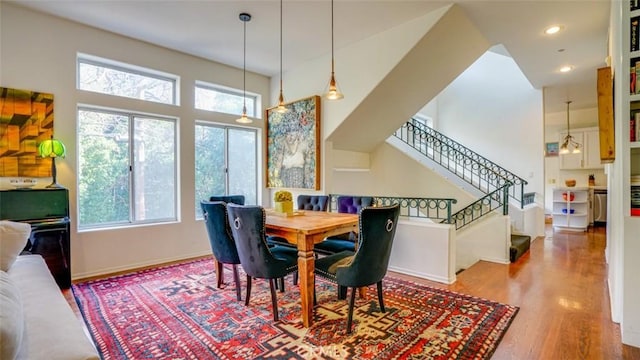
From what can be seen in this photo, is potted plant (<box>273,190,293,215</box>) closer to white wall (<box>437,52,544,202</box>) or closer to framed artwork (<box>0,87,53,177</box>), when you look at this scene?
framed artwork (<box>0,87,53,177</box>)

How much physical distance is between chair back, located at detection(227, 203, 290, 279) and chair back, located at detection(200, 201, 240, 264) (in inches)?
12.8

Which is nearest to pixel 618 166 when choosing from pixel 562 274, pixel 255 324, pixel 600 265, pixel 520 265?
pixel 562 274

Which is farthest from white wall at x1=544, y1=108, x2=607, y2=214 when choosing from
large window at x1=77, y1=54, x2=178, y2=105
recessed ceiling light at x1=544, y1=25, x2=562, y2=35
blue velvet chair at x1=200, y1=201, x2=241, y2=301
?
large window at x1=77, y1=54, x2=178, y2=105

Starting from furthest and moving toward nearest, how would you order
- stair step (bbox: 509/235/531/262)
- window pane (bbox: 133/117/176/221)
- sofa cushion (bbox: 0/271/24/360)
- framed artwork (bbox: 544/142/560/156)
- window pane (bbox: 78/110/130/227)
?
1. framed artwork (bbox: 544/142/560/156)
2. stair step (bbox: 509/235/531/262)
3. window pane (bbox: 133/117/176/221)
4. window pane (bbox: 78/110/130/227)
5. sofa cushion (bbox: 0/271/24/360)

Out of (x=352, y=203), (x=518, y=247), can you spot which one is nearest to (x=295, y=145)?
(x=352, y=203)

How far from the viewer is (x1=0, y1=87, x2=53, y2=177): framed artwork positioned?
10.6 feet

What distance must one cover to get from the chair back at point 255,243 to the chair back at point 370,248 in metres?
0.54

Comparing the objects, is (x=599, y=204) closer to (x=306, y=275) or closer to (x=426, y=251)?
(x=426, y=251)

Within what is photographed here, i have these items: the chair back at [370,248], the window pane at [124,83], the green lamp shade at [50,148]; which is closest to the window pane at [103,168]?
the window pane at [124,83]

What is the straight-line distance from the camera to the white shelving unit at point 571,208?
6957 millimetres

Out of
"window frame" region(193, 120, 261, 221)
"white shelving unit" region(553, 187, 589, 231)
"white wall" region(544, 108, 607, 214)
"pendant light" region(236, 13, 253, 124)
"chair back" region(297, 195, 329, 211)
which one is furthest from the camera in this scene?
"white wall" region(544, 108, 607, 214)

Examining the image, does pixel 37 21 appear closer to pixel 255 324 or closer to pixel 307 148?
pixel 307 148

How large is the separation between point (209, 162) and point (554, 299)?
189 inches

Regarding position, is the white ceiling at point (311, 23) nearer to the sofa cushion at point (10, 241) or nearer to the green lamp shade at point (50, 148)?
the green lamp shade at point (50, 148)
